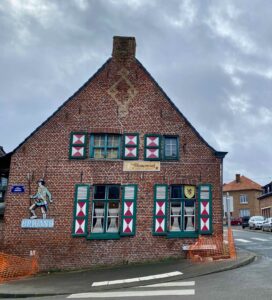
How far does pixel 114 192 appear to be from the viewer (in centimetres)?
1484

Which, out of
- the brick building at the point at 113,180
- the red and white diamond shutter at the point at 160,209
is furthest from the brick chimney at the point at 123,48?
the red and white diamond shutter at the point at 160,209

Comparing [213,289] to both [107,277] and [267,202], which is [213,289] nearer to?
[107,277]

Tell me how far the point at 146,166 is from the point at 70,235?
4202mm

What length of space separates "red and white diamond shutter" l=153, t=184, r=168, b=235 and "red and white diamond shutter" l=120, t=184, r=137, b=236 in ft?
2.83

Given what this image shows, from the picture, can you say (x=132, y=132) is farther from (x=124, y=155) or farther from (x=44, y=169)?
(x=44, y=169)

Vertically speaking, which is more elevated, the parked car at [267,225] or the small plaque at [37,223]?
the parked car at [267,225]

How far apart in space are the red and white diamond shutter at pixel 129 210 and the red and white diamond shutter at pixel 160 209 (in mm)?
861

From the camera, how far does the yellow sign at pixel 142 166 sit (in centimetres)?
1494

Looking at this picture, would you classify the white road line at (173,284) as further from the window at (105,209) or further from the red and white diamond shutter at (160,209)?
the window at (105,209)

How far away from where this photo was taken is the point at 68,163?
15.0 m

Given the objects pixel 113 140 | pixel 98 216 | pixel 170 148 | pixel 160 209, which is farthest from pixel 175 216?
pixel 113 140

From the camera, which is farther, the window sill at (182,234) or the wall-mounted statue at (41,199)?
the wall-mounted statue at (41,199)

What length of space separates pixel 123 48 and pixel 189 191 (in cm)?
716

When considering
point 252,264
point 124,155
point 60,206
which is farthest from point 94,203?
point 252,264
